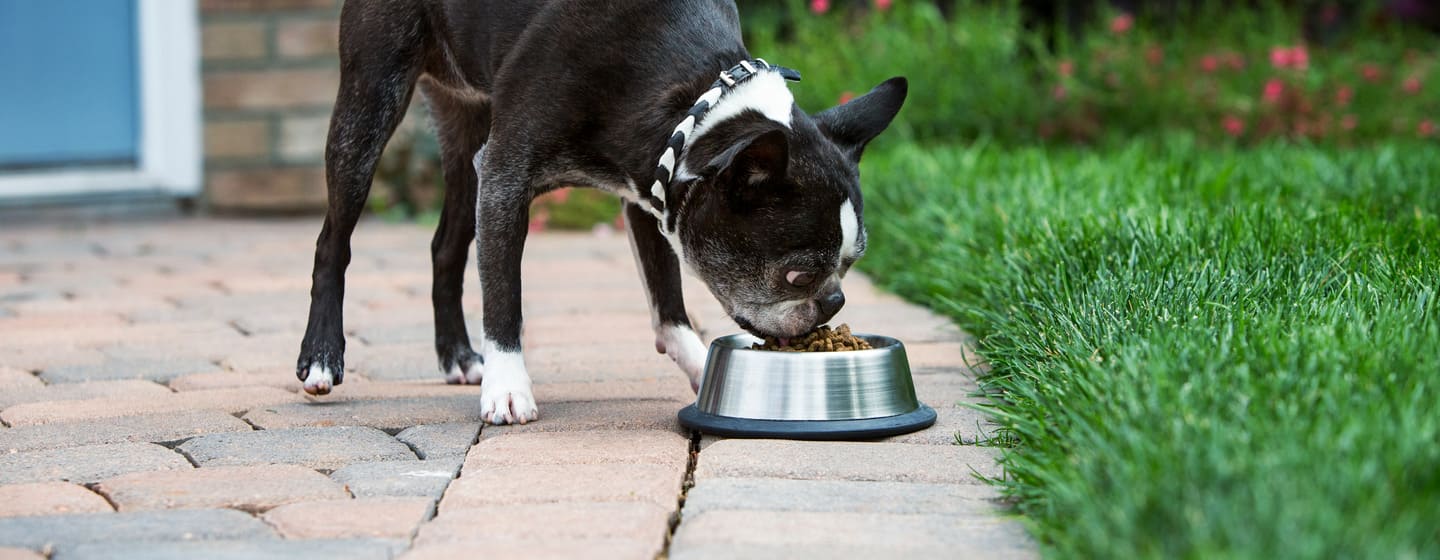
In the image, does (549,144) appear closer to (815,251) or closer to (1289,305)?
(815,251)

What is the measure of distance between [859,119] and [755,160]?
43 cm

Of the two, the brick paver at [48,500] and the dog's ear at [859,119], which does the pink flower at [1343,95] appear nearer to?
the dog's ear at [859,119]

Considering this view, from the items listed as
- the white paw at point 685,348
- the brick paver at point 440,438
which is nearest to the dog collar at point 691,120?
the white paw at point 685,348

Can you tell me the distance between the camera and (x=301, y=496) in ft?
7.87

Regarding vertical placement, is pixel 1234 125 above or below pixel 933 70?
below

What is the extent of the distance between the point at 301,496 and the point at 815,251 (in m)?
1.07

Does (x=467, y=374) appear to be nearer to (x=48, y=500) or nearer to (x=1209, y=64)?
(x=48, y=500)

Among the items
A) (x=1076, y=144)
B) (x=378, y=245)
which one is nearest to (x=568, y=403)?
(x=378, y=245)

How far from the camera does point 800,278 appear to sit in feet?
9.77

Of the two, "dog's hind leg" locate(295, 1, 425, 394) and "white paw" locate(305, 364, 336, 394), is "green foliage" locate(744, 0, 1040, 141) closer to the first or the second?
"dog's hind leg" locate(295, 1, 425, 394)

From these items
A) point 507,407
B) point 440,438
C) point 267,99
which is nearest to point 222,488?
point 440,438

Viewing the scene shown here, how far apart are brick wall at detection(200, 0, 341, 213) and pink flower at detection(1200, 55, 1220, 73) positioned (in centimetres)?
431

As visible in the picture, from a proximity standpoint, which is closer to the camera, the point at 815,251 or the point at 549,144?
the point at 815,251

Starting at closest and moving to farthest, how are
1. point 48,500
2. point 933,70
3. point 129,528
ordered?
1. point 129,528
2. point 48,500
3. point 933,70
